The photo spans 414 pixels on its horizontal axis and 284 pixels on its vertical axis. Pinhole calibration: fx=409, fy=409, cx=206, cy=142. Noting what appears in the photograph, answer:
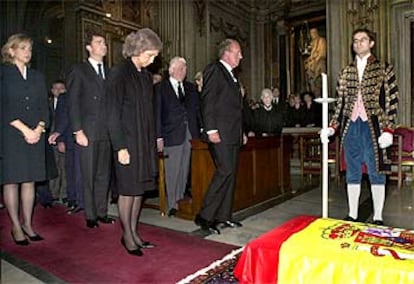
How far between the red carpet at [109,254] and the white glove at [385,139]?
1.30m

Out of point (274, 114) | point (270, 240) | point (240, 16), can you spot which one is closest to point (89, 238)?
point (270, 240)

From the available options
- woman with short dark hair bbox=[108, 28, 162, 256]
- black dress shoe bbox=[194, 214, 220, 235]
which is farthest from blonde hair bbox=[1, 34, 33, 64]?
black dress shoe bbox=[194, 214, 220, 235]

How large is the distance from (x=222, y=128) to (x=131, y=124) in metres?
0.87

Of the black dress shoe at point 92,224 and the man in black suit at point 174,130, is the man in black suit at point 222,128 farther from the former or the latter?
the black dress shoe at point 92,224

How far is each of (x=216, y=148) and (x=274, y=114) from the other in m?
2.15

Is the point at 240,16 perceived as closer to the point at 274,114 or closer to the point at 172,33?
the point at 172,33

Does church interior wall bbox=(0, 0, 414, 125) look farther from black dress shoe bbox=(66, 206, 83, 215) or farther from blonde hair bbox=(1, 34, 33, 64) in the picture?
blonde hair bbox=(1, 34, 33, 64)

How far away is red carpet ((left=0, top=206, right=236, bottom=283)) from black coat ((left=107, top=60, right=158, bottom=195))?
17.2 inches

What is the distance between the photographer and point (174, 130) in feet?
12.4

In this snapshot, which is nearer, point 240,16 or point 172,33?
point 172,33

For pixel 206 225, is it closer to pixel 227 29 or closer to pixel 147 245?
pixel 147 245

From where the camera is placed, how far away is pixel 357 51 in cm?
302

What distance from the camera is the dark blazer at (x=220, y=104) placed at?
3117 mm

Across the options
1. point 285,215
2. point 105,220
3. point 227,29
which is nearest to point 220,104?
point 285,215
